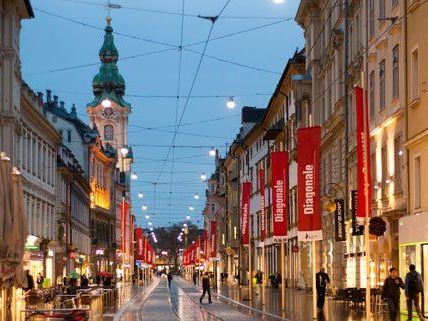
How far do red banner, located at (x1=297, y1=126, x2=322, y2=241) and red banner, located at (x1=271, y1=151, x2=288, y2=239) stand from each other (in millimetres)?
7885

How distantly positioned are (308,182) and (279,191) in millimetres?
9525

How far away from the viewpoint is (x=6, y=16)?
58.9 metres

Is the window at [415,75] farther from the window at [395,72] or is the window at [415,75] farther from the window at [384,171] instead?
the window at [384,171]

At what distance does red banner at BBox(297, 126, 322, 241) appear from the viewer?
1368 inches

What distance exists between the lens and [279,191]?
1796 inches

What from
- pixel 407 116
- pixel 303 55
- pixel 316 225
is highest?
pixel 303 55

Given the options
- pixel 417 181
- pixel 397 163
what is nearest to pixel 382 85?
pixel 397 163

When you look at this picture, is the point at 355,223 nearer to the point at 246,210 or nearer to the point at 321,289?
the point at 321,289

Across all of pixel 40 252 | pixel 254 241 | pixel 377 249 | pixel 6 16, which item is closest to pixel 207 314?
pixel 377 249

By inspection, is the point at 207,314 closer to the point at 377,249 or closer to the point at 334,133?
the point at 377,249

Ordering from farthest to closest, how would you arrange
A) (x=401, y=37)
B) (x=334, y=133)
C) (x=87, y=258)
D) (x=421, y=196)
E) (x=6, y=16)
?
(x=87, y=258) → (x=6, y=16) → (x=334, y=133) → (x=401, y=37) → (x=421, y=196)

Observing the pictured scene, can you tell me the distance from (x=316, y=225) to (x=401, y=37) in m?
7.05

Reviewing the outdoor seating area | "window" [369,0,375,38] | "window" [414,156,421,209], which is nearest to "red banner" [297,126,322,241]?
"window" [414,156,421,209]

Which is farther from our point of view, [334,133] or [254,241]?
[254,241]
